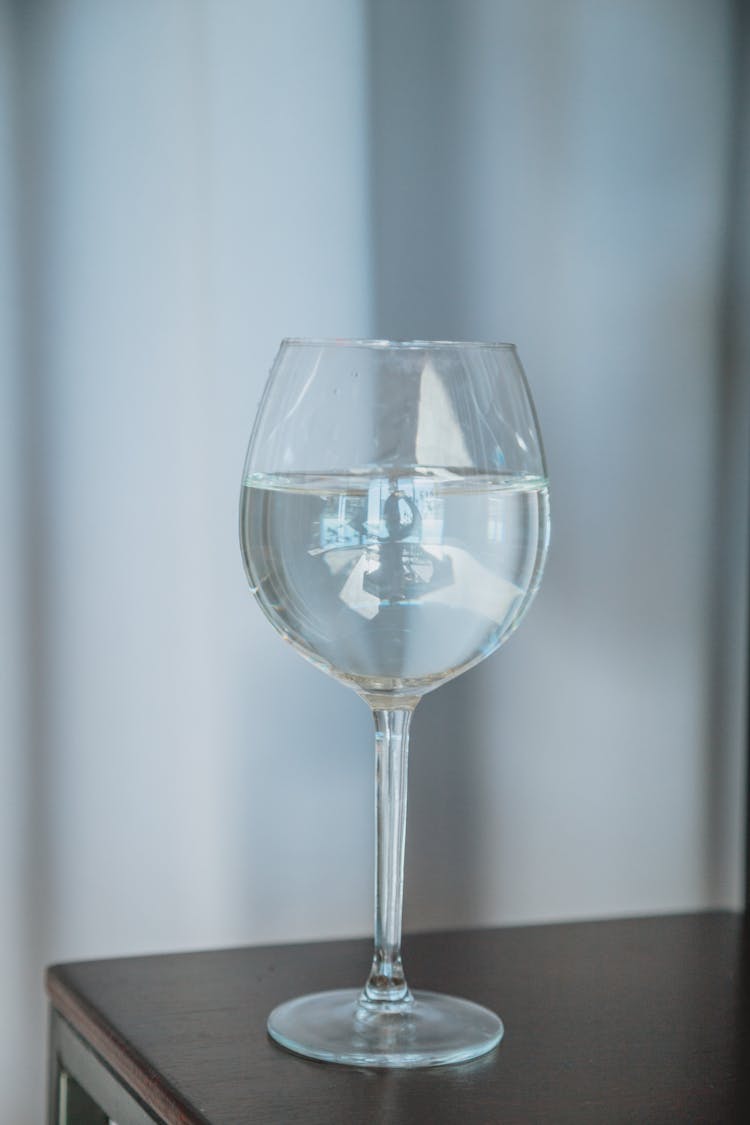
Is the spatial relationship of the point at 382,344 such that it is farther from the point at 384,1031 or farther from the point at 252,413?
the point at 252,413

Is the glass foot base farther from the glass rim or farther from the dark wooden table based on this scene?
the glass rim

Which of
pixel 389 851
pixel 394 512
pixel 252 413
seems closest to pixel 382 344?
pixel 394 512

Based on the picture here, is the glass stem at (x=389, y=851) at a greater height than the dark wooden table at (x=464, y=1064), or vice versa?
the glass stem at (x=389, y=851)

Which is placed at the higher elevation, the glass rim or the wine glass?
the glass rim

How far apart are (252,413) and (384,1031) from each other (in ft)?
3.24

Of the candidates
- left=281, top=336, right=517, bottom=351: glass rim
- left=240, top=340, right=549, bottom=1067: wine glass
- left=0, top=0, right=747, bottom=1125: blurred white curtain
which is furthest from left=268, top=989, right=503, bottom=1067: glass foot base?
left=0, top=0, right=747, bottom=1125: blurred white curtain

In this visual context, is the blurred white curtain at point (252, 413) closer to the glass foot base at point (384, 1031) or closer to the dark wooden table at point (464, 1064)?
the dark wooden table at point (464, 1064)

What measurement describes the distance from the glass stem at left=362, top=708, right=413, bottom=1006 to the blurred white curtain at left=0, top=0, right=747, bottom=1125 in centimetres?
92

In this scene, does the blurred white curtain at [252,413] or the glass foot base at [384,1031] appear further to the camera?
the blurred white curtain at [252,413]

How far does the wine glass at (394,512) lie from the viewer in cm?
50

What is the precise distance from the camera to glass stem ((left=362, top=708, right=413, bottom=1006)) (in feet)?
1.78

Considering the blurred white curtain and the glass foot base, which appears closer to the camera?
the glass foot base

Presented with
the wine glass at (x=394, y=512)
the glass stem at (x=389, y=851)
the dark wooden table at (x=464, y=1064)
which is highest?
the wine glass at (x=394, y=512)

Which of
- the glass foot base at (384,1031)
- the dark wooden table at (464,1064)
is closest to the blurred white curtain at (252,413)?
the dark wooden table at (464,1064)
